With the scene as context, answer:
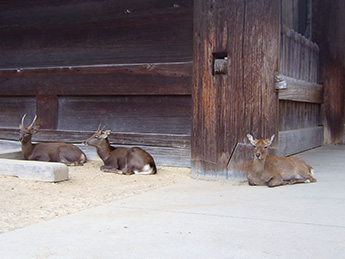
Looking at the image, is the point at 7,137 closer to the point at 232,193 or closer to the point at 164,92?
the point at 164,92

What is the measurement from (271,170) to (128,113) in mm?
3104

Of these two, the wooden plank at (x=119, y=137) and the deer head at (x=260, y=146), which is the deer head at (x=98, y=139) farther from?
the deer head at (x=260, y=146)

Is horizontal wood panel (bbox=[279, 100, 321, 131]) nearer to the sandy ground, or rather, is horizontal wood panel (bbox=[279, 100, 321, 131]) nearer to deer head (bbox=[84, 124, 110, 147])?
the sandy ground

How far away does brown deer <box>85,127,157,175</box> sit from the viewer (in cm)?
769

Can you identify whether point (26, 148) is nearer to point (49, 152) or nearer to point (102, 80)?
point (49, 152)

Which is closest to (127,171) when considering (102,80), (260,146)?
(102,80)

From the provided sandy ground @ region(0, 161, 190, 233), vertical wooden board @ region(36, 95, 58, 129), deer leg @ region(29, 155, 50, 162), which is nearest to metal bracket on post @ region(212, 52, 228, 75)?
sandy ground @ region(0, 161, 190, 233)

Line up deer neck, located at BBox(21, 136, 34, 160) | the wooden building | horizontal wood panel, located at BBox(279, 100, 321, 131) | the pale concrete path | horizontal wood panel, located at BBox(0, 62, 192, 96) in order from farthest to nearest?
horizontal wood panel, located at BBox(279, 100, 321, 131) < deer neck, located at BBox(21, 136, 34, 160) < horizontal wood panel, located at BBox(0, 62, 192, 96) < the wooden building < the pale concrete path

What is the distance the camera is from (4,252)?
354 centimetres

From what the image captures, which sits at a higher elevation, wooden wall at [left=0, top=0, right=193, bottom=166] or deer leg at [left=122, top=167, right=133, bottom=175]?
wooden wall at [left=0, top=0, right=193, bottom=166]

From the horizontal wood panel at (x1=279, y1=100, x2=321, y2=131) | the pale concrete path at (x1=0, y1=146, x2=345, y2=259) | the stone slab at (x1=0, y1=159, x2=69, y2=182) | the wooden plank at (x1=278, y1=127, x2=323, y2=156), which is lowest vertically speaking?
the pale concrete path at (x1=0, y1=146, x2=345, y2=259)

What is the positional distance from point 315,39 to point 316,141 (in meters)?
2.57

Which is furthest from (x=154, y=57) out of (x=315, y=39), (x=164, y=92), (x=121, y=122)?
(x=315, y=39)

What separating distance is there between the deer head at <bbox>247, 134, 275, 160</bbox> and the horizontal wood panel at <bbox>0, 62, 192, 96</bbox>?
1.73 metres
